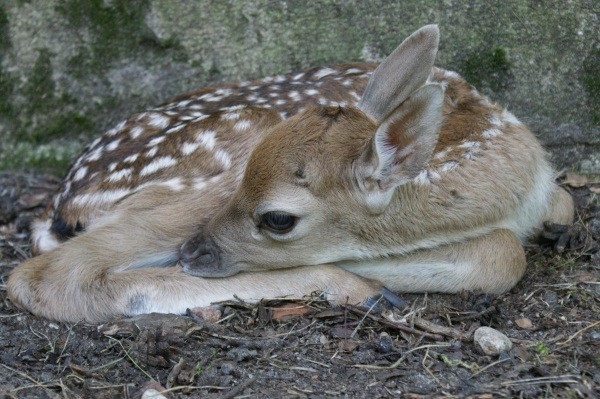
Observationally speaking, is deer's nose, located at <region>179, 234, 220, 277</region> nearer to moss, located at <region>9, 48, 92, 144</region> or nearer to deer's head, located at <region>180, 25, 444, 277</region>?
deer's head, located at <region>180, 25, 444, 277</region>

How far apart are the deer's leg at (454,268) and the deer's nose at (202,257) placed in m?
0.63

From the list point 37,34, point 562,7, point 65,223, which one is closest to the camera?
point 65,223

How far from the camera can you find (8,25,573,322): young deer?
3893mm

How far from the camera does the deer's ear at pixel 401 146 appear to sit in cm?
365

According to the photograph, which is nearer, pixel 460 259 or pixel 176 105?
pixel 460 259

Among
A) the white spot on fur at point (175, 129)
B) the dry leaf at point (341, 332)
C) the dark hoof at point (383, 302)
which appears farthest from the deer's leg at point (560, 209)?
the white spot on fur at point (175, 129)

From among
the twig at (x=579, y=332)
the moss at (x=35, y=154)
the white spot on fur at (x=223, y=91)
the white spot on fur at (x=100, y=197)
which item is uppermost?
the white spot on fur at (x=223, y=91)

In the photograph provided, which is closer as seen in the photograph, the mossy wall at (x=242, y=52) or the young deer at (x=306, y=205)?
the young deer at (x=306, y=205)

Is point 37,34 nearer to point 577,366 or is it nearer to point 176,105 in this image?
point 176,105

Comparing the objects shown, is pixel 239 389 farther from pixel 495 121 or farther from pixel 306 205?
pixel 495 121

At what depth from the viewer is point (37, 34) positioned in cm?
561

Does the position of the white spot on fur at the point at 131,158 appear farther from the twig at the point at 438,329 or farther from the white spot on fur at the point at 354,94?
the twig at the point at 438,329

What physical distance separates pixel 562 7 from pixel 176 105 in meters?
2.25

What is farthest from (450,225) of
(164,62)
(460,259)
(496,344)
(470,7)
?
(164,62)
